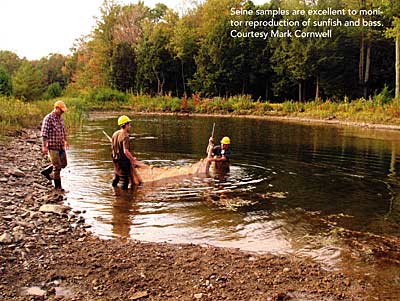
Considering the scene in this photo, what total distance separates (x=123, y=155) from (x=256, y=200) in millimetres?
3398

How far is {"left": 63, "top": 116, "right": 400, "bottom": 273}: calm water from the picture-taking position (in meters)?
7.63

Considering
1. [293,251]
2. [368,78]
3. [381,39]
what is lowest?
[293,251]

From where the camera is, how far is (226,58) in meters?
52.6

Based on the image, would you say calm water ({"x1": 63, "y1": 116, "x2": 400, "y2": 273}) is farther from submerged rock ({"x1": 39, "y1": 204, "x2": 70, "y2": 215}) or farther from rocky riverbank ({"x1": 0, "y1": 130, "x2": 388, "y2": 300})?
rocky riverbank ({"x1": 0, "y1": 130, "x2": 388, "y2": 300})

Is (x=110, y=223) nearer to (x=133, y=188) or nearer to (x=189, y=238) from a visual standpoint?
(x=189, y=238)

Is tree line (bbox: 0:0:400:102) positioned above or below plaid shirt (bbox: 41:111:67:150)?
above

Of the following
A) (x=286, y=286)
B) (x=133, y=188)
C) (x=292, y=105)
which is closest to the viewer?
(x=286, y=286)

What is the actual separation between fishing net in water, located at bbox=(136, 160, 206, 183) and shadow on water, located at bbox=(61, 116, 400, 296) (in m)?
0.25

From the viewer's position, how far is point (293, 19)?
4647 centimetres

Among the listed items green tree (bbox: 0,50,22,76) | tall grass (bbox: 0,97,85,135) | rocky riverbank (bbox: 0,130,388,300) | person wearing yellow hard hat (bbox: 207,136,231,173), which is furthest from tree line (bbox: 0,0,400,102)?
rocky riverbank (bbox: 0,130,388,300)

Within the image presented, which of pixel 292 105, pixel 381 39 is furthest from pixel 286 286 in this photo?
pixel 381 39

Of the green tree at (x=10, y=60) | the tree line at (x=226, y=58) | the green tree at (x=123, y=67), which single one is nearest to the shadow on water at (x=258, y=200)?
the tree line at (x=226, y=58)

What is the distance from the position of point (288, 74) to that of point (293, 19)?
5752mm

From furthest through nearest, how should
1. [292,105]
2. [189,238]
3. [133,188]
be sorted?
[292,105] < [133,188] < [189,238]
